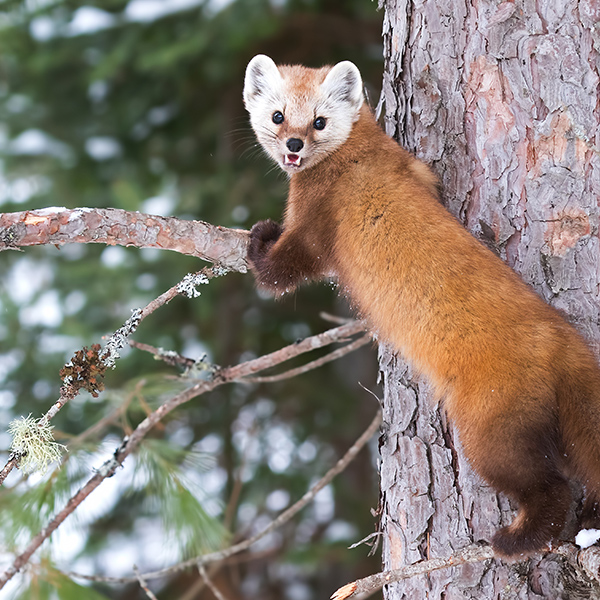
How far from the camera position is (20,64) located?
20.4 ft

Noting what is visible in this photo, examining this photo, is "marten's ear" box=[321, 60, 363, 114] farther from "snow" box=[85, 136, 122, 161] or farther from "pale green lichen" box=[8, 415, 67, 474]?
"snow" box=[85, 136, 122, 161]

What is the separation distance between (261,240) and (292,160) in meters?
0.37

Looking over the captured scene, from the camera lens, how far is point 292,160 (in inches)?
128

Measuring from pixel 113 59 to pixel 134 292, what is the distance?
1.76m

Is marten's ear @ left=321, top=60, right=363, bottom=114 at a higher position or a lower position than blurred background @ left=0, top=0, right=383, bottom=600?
higher

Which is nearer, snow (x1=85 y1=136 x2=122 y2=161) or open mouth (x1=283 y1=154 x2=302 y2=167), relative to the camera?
open mouth (x1=283 y1=154 x2=302 y2=167)

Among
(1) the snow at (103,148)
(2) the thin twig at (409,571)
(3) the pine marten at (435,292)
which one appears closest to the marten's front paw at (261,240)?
(3) the pine marten at (435,292)

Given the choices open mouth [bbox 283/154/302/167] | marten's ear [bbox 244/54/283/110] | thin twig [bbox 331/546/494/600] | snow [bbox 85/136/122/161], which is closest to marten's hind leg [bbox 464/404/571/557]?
thin twig [bbox 331/546/494/600]

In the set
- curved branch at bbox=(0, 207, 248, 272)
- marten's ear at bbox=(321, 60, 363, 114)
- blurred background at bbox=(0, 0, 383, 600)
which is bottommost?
blurred background at bbox=(0, 0, 383, 600)

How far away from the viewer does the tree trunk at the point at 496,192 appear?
270 centimetres

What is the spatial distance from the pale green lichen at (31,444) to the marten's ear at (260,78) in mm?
1816

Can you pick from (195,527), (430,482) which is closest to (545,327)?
(430,482)

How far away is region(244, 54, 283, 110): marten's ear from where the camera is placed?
347 cm

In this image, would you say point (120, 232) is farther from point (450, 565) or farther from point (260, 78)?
point (450, 565)
